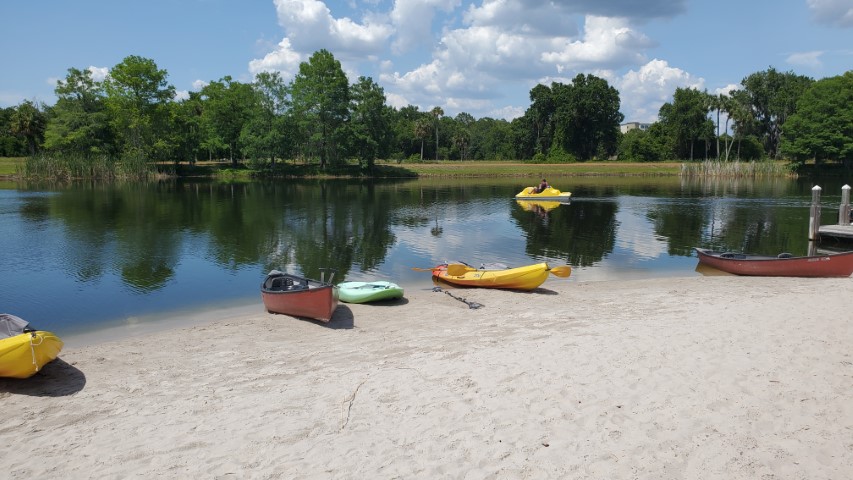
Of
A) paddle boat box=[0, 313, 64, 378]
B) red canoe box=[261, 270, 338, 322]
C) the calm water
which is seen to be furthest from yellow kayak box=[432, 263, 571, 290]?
paddle boat box=[0, 313, 64, 378]

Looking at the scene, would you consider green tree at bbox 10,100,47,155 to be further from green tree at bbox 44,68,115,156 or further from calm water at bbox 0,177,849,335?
calm water at bbox 0,177,849,335

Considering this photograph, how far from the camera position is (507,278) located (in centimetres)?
1656

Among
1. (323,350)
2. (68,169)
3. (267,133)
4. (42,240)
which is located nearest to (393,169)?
(267,133)

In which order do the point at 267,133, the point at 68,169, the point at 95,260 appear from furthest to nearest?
1. the point at 267,133
2. the point at 68,169
3. the point at 95,260

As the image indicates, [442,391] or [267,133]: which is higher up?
[267,133]

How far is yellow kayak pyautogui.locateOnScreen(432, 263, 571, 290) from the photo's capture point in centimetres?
1623

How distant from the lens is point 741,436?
6.62m

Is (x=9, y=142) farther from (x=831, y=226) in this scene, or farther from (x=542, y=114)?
(x=831, y=226)

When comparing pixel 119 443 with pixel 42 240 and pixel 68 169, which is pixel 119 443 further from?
pixel 68 169

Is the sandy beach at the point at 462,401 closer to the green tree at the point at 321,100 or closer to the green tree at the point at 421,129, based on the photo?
the green tree at the point at 321,100

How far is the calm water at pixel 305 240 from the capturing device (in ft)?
58.2

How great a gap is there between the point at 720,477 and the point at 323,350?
24.0 feet

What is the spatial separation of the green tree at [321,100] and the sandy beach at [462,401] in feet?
221

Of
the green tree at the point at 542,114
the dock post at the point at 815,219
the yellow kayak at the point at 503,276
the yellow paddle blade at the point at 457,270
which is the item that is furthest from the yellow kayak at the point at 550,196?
the green tree at the point at 542,114
